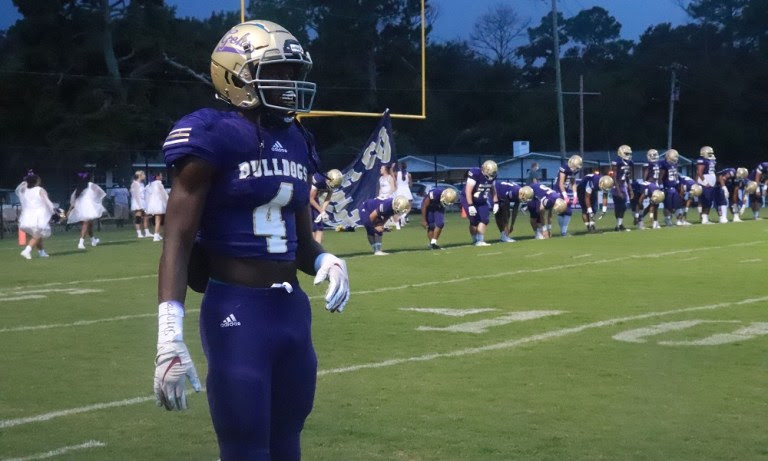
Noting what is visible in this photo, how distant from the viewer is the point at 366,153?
27828mm

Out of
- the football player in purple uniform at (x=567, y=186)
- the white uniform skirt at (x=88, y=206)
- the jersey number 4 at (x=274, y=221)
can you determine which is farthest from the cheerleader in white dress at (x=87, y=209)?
the jersey number 4 at (x=274, y=221)

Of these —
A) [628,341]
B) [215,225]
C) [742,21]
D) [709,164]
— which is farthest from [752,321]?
[742,21]

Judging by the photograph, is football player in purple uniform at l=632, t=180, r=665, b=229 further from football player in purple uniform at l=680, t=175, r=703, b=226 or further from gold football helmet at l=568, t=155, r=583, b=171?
gold football helmet at l=568, t=155, r=583, b=171

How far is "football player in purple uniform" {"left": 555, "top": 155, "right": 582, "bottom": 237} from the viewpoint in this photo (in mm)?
24906

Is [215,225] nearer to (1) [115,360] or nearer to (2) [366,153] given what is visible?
(1) [115,360]

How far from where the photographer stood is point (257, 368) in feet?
12.9

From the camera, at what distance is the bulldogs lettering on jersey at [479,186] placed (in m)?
22.3

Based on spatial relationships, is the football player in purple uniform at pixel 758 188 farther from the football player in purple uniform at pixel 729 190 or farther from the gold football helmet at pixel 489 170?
the gold football helmet at pixel 489 170

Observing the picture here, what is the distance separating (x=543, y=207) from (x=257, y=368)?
2029cm

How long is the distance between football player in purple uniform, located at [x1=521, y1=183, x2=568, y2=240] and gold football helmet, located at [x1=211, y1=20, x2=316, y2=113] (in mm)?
19615

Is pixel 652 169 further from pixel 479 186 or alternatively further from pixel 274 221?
pixel 274 221

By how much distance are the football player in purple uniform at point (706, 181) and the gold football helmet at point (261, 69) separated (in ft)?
85.9

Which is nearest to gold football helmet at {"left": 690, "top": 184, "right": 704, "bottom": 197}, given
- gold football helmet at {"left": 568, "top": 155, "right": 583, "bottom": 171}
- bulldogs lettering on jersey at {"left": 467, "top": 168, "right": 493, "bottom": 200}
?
gold football helmet at {"left": 568, "top": 155, "right": 583, "bottom": 171}

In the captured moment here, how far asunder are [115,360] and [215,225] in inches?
212
